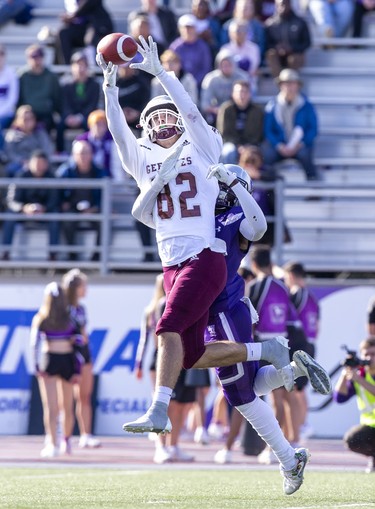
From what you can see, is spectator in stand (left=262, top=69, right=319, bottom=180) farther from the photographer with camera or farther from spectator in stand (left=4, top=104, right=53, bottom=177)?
the photographer with camera

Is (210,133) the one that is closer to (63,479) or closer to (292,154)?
(63,479)

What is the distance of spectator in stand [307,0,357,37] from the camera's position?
1930 centimetres

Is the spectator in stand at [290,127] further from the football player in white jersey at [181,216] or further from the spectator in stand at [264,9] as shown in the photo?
the football player in white jersey at [181,216]

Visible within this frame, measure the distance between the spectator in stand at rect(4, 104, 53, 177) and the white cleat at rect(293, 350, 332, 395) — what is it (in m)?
9.61

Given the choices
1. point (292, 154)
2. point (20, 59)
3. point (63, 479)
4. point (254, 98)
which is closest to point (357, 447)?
point (63, 479)

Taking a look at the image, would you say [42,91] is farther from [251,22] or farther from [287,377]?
[287,377]

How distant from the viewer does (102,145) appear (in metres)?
17.3

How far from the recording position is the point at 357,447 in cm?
1106

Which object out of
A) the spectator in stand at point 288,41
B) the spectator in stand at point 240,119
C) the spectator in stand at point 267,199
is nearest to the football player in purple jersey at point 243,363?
the spectator in stand at point 267,199

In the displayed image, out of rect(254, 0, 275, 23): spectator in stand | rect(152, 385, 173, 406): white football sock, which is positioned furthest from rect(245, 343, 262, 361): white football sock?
rect(254, 0, 275, 23): spectator in stand

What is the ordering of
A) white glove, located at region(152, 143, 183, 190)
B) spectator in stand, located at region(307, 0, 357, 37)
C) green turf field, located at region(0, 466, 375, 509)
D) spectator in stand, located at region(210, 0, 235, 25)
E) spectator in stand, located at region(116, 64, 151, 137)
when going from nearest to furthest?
green turf field, located at region(0, 466, 375, 509) → white glove, located at region(152, 143, 183, 190) → spectator in stand, located at region(116, 64, 151, 137) → spectator in stand, located at region(307, 0, 357, 37) → spectator in stand, located at region(210, 0, 235, 25)

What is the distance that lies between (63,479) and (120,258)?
700cm

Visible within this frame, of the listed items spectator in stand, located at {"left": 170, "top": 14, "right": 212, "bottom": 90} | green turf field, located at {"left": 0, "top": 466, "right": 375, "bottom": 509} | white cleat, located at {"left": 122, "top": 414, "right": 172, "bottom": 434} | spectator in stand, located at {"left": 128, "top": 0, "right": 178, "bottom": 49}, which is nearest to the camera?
white cleat, located at {"left": 122, "top": 414, "right": 172, "bottom": 434}

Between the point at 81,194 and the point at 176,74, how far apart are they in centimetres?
193
